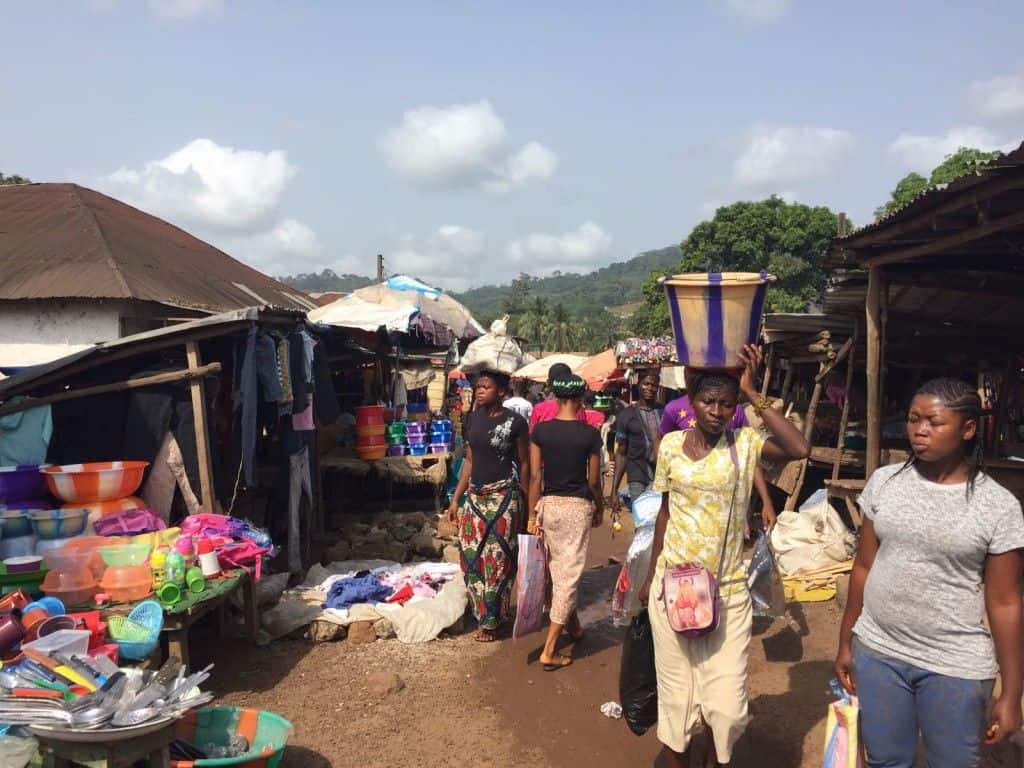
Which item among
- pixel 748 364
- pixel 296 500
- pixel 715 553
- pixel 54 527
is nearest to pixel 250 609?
pixel 54 527

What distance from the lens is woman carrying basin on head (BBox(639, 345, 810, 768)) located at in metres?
3.09

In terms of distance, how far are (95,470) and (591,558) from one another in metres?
5.20

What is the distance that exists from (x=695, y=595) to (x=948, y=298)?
5.96 m

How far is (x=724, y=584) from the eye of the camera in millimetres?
3131

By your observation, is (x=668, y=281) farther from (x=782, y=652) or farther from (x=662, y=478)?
(x=782, y=652)

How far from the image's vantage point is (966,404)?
2.46 meters

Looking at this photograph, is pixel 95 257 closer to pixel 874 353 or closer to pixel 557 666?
pixel 557 666

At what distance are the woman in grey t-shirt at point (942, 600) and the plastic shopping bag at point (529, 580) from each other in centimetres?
264

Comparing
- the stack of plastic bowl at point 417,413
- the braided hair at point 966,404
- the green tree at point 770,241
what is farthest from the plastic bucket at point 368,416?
the green tree at point 770,241

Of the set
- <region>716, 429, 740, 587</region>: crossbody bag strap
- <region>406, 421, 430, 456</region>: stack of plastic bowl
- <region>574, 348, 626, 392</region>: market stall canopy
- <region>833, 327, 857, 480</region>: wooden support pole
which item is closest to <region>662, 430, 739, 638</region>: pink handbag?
<region>716, 429, 740, 587</region>: crossbody bag strap

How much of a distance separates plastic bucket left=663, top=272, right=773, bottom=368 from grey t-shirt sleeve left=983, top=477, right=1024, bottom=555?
3.61 feet

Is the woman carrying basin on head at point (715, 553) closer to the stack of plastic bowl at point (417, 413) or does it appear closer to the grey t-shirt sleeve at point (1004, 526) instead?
the grey t-shirt sleeve at point (1004, 526)

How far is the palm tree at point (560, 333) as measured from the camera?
5281cm

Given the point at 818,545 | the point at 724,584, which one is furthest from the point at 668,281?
the point at 818,545
